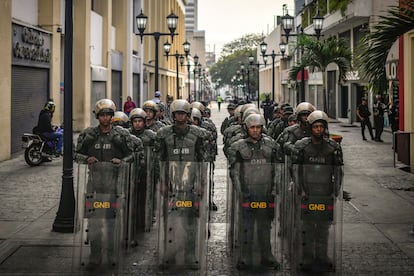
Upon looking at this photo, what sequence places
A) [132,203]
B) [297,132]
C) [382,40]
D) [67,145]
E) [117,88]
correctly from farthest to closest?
[117,88], [382,40], [67,145], [297,132], [132,203]

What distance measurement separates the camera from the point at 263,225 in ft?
21.6

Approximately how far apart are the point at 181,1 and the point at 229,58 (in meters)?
40.7

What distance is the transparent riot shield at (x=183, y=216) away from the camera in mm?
6547

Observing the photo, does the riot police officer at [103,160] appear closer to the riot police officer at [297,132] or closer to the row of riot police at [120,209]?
the row of riot police at [120,209]

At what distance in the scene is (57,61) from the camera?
2283 cm

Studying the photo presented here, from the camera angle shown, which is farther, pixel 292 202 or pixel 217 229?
pixel 217 229

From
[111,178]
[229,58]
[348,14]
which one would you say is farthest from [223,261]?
[229,58]

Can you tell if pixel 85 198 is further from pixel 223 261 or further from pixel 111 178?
pixel 223 261

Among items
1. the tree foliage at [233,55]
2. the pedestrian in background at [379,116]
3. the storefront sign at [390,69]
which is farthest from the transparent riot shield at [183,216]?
the tree foliage at [233,55]

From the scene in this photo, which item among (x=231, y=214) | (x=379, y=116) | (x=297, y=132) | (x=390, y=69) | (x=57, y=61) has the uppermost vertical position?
(x=57, y=61)

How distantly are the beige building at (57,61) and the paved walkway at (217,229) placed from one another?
407 cm

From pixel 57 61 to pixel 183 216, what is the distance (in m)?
17.6

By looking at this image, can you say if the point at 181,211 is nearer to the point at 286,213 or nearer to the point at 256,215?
the point at 256,215

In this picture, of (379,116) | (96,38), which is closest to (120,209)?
(379,116)
